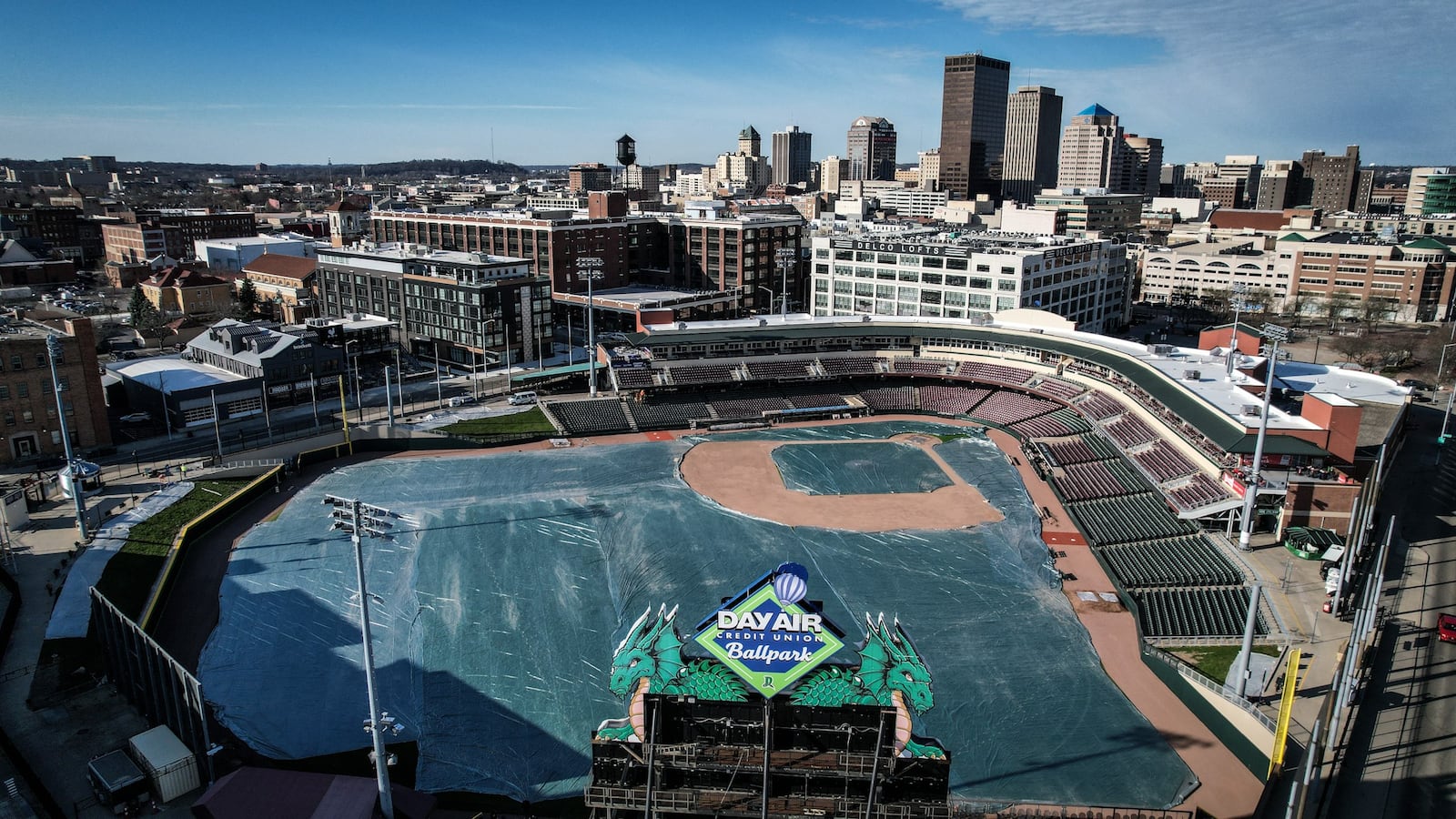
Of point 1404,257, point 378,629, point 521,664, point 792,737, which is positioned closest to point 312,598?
point 378,629

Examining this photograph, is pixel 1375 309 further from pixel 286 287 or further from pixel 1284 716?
pixel 286 287

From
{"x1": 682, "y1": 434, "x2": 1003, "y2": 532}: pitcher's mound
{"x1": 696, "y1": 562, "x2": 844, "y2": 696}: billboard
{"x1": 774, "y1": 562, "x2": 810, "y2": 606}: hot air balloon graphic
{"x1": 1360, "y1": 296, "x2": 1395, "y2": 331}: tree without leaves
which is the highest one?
{"x1": 774, "y1": 562, "x2": 810, "y2": 606}: hot air balloon graphic

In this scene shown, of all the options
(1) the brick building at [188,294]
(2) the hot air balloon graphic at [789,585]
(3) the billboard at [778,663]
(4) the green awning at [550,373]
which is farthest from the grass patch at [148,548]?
(1) the brick building at [188,294]

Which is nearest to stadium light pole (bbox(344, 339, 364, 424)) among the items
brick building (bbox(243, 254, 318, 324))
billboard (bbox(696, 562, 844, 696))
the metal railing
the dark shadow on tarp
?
brick building (bbox(243, 254, 318, 324))

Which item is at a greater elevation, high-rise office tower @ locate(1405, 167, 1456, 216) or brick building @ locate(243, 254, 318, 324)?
high-rise office tower @ locate(1405, 167, 1456, 216)

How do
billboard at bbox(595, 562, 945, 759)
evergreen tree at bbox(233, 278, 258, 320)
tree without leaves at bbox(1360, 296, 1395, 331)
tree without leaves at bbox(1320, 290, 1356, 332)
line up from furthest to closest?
tree without leaves at bbox(1320, 290, 1356, 332) → tree without leaves at bbox(1360, 296, 1395, 331) → evergreen tree at bbox(233, 278, 258, 320) → billboard at bbox(595, 562, 945, 759)

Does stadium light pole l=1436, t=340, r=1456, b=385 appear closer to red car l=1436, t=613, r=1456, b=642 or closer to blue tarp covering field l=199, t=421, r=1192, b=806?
blue tarp covering field l=199, t=421, r=1192, b=806

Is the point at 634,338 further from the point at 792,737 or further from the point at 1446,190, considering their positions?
the point at 1446,190
